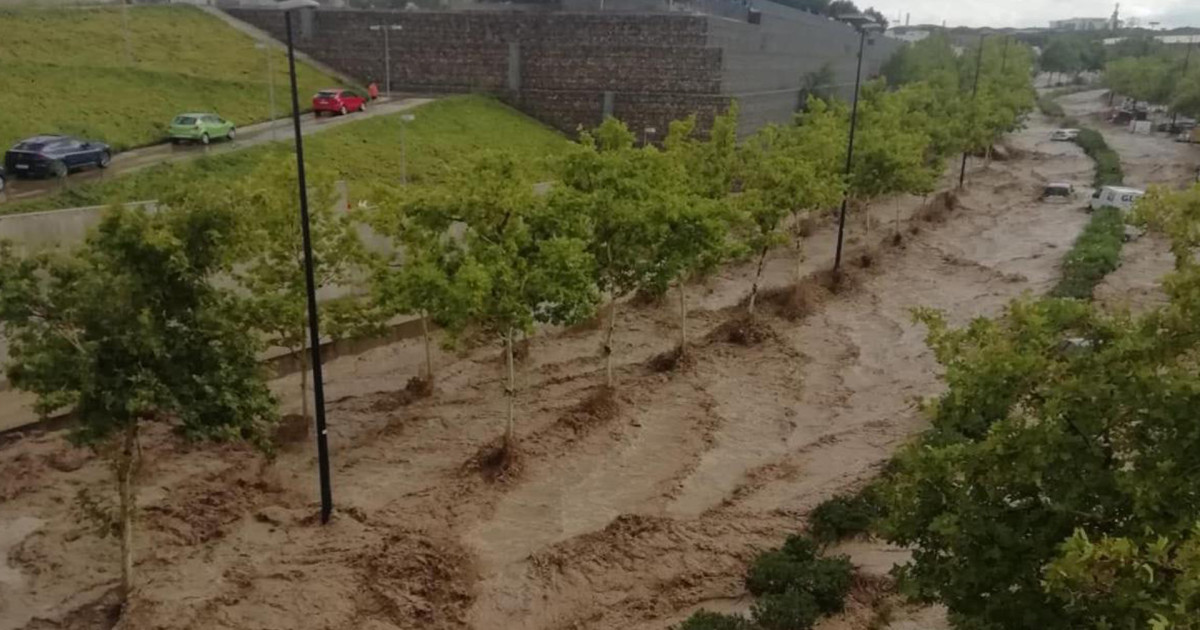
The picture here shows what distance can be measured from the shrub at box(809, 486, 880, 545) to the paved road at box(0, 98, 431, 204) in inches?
883

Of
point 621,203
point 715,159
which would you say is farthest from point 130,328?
point 715,159

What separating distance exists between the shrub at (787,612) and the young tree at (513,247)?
6993mm

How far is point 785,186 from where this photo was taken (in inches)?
1027

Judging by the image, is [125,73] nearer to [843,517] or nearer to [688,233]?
[688,233]

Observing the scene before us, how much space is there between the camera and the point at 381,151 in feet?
120

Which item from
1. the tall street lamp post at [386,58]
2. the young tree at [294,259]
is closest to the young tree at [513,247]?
the young tree at [294,259]

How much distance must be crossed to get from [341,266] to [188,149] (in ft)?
58.1

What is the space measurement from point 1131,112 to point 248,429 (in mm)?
102983

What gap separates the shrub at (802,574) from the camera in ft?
43.7

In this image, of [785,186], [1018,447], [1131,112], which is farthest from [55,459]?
[1131,112]

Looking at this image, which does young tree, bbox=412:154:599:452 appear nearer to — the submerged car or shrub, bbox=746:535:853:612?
shrub, bbox=746:535:853:612

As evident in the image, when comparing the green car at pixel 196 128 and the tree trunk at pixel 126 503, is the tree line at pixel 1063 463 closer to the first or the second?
the tree trunk at pixel 126 503

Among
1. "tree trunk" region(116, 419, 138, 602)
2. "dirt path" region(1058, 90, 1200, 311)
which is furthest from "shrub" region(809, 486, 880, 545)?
"tree trunk" region(116, 419, 138, 602)

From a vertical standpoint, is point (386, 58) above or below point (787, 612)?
above
